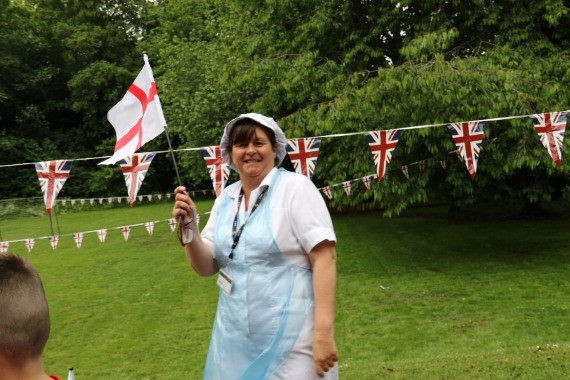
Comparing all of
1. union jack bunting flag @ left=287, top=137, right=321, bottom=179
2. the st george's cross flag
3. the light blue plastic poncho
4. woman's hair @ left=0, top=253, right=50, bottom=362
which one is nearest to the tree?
union jack bunting flag @ left=287, top=137, right=321, bottom=179

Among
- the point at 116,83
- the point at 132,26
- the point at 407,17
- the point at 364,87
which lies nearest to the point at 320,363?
the point at 364,87

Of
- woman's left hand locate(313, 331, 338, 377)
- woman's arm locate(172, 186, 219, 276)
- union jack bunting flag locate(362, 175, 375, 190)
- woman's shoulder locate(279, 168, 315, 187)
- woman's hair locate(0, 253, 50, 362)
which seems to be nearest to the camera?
woman's hair locate(0, 253, 50, 362)

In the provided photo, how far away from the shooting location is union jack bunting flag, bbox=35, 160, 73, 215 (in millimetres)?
6754

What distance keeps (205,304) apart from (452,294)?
139 inches

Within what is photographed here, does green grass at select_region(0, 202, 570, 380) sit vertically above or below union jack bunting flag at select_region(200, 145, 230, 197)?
below

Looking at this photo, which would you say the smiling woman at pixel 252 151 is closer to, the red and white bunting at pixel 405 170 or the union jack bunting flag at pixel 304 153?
the union jack bunting flag at pixel 304 153

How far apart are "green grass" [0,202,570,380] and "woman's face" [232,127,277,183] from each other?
2.92 m

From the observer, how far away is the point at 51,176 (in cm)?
681

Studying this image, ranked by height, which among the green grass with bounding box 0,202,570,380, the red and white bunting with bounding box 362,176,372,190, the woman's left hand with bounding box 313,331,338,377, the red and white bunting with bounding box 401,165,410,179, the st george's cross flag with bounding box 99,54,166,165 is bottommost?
the green grass with bounding box 0,202,570,380

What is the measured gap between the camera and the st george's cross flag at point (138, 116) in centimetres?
297

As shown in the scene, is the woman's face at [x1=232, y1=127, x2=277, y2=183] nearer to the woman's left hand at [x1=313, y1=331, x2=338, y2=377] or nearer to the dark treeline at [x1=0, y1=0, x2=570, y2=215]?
→ the woman's left hand at [x1=313, y1=331, x2=338, y2=377]

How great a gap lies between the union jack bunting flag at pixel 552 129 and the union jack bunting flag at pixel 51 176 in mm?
5743

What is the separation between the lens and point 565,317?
642 cm

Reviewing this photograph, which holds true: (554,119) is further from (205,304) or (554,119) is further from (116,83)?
(116,83)
